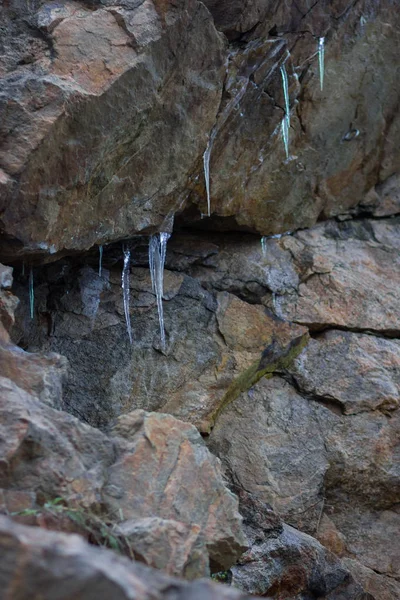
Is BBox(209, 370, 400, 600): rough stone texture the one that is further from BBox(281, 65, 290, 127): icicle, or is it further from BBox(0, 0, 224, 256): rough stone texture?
BBox(281, 65, 290, 127): icicle

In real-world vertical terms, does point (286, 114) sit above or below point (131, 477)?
above

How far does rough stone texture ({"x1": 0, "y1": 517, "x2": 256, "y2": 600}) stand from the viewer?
1.77m

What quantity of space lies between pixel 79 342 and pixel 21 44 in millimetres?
1903

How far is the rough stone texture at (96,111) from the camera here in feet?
13.7

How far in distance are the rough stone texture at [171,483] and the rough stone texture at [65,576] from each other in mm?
1170

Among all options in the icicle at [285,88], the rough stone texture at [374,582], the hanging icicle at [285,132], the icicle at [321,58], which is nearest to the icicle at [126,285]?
the hanging icicle at [285,132]

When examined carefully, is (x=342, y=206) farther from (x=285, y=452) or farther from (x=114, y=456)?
(x=114, y=456)

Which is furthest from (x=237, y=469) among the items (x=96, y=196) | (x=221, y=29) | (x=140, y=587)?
(x=140, y=587)

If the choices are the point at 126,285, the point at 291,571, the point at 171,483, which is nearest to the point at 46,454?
the point at 171,483

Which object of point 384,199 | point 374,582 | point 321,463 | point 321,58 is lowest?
point 374,582

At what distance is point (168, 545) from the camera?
2818 millimetres

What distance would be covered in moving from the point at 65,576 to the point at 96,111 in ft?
10.0

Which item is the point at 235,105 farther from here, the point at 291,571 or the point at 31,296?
the point at 291,571

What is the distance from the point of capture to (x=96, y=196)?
4.69 meters
